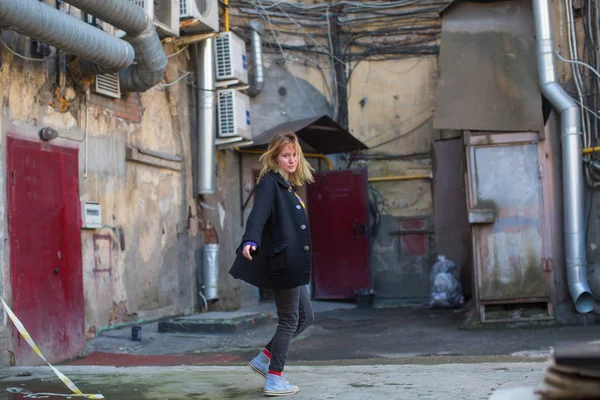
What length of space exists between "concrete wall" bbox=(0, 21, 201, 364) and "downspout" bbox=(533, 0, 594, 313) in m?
4.84

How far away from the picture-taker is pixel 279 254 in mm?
4234

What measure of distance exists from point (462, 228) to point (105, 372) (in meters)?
7.29

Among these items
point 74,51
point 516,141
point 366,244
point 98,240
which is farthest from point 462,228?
point 74,51

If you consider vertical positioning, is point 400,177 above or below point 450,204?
above

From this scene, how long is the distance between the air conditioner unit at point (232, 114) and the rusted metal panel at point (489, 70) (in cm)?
313

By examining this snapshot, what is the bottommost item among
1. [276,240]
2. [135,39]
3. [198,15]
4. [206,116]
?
[276,240]

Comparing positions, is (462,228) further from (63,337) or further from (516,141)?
(63,337)

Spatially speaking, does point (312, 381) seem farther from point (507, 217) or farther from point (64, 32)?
point (507, 217)

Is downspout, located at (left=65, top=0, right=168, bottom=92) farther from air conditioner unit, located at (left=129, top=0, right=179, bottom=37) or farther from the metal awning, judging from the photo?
the metal awning

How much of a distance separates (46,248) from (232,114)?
420 cm

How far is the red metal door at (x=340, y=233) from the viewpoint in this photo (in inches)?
469

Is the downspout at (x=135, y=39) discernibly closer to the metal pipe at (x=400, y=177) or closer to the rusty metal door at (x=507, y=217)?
the rusty metal door at (x=507, y=217)

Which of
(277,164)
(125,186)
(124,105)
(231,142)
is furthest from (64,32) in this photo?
(231,142)

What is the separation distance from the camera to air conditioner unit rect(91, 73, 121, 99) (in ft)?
26.4
